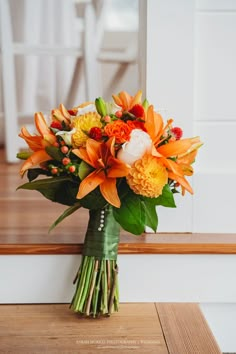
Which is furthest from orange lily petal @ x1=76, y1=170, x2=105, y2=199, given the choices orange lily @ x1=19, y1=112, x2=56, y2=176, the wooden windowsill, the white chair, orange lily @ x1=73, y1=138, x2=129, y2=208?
the white chair

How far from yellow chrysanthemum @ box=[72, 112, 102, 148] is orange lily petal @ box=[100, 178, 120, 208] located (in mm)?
96

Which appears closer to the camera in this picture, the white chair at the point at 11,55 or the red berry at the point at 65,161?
the red berry at the point at 65,161

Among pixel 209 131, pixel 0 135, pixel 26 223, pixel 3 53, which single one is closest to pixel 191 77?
pixel 209 131

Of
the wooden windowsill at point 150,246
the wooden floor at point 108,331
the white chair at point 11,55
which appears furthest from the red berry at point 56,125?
the white chair at point 11,55

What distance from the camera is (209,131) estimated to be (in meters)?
1.72

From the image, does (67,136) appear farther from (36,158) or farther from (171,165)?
(171,165)

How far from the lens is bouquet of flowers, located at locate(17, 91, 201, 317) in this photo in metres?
1.30

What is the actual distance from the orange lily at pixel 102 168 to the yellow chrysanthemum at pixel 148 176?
3 centimetres

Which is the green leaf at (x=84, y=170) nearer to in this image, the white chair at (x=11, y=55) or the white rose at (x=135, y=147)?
the white rose at (x=135, y=147)

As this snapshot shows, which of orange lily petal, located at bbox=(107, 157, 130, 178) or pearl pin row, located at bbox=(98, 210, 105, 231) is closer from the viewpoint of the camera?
orange lily petal, located at bbox=(107, 157, 130, 178)

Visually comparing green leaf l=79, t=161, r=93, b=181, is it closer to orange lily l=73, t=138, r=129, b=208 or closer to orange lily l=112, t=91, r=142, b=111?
orange lily l=73, t=138, r=129, b=208

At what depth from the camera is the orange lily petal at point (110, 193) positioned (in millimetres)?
1310

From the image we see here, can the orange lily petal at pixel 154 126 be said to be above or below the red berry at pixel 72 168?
above

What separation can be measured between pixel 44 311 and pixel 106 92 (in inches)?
85.8
